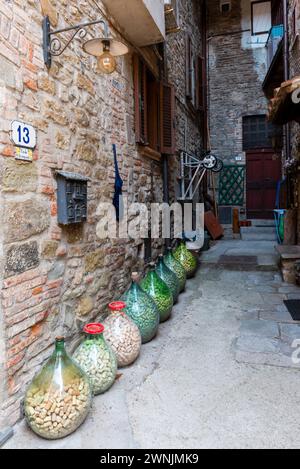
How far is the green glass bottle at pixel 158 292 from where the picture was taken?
3.17 metres

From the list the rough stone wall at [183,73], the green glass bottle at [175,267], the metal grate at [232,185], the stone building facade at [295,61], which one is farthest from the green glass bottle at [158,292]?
the metal grate at [232,185]

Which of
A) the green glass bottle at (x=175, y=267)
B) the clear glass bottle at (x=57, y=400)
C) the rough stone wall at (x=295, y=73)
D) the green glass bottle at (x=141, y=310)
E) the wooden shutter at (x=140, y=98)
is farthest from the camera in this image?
the rough stone wall at (x=295, y=73)

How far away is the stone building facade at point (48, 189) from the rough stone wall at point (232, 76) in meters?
7.50

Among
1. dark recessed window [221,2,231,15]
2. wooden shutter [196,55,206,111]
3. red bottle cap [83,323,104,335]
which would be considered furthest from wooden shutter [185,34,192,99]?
red bottle cap [83,323,104,335]

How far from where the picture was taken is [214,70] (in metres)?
10.5

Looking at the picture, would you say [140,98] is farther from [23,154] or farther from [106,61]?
[23,154]

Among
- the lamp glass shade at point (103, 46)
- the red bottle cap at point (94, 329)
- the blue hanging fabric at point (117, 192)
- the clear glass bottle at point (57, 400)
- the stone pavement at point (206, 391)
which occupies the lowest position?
the stone pavement at point (206, 391)

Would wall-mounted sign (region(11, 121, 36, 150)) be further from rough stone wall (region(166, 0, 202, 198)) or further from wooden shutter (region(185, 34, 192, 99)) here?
wooden shutter (region(185, 34, 192, 99))

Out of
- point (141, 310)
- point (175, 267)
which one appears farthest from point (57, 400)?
point (175, 267)

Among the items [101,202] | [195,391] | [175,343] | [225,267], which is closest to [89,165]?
[101,202]

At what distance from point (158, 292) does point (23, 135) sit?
1836mm

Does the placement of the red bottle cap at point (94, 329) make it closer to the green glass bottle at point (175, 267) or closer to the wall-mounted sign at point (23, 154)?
the wall-mounted sign at point (23, 154)

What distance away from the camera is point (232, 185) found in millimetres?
10406
